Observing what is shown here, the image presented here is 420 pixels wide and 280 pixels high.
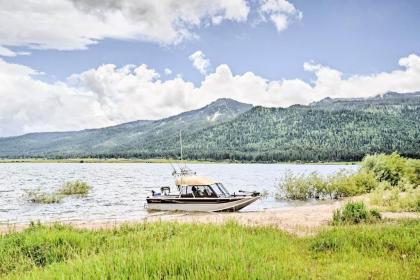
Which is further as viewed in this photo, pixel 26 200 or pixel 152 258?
pixel 26 200

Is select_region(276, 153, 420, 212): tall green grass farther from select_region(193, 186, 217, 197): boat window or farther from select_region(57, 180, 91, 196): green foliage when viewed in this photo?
select_region(57, 180, 91, 196): green foliage

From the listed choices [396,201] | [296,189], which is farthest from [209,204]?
[296,189]

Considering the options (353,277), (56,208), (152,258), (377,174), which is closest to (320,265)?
(353,277)

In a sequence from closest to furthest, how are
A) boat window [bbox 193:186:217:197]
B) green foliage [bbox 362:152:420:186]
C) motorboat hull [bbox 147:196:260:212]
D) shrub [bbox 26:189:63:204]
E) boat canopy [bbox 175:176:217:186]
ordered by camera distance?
1. motorboat hull [bbox 147:196:260:212]
2. boat window [bbox 193:186:217:197]
3. boat canopy [bbox 175:176:217:186]
4. green foliage [bbox 362:152:420:186]
5. shrub [bbox 26:189:63:204]

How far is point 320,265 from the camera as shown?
833 centimetres

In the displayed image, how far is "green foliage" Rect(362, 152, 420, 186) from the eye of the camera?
3900cm

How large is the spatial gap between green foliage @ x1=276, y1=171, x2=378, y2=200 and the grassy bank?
29.2 metres

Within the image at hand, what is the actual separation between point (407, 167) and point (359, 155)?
16386cm

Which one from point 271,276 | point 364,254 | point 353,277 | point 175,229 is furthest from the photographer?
point 175,229

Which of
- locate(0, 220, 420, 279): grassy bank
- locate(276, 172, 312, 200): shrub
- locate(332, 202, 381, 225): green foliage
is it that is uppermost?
locate(0, 220, 420, 279): grassy bank

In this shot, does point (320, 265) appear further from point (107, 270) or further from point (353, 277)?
point (107, 270)

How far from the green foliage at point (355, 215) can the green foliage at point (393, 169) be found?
2282 cm

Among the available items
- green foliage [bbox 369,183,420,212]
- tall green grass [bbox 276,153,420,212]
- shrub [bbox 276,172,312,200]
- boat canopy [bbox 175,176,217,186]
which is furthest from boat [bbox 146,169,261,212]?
tall green grass [bbox 276,153,420,212]

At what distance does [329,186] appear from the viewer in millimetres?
41031
